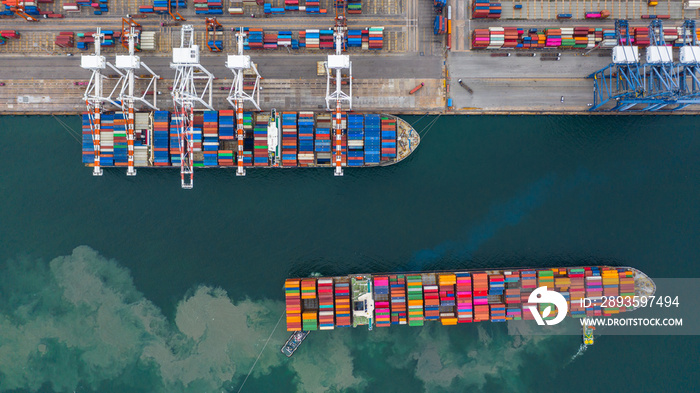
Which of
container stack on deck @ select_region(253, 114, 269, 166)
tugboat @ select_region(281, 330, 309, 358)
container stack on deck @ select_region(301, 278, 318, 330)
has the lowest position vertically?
tugboat @ select_region(281, 330, 309, 358)

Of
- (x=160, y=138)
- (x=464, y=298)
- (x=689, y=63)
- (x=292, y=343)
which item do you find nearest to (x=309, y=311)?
(x=292, y=343)

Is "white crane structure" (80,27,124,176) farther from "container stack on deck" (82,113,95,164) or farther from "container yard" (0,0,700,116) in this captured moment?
"container yard" (0,0,700,116)

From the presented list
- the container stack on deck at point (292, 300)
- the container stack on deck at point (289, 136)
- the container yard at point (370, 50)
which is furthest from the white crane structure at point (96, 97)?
the container stack on deck at point (292, 300)

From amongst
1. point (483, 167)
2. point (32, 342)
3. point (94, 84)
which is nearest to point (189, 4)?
point (94, 84)

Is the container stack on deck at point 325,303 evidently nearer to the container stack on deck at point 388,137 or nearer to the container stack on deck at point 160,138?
the container stack on deck at point 388,137

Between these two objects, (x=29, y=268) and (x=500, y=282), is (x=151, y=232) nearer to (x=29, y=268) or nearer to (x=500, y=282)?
(x=29, y=268)

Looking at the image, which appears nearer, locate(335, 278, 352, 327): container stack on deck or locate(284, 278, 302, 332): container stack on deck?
locate(284, 278, 302, 332): container stack on deck

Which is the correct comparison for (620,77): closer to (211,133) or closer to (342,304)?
(342,304)

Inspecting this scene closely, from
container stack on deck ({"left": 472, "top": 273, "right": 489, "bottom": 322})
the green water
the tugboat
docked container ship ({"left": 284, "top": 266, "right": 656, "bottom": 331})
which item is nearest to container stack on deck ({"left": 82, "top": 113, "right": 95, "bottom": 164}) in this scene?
the green water
